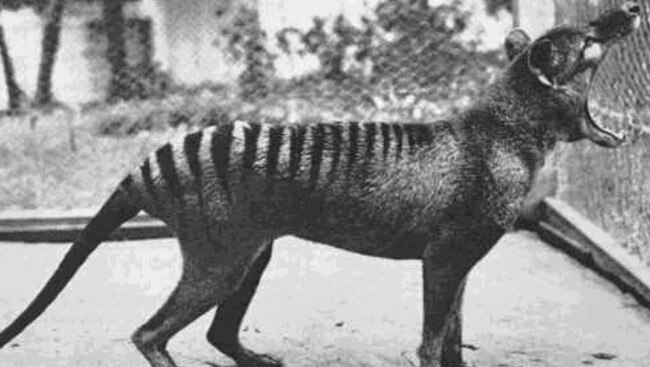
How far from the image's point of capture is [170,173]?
4.11 m

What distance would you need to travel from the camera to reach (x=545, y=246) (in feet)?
23.1

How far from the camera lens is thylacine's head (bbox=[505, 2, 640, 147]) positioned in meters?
4.04

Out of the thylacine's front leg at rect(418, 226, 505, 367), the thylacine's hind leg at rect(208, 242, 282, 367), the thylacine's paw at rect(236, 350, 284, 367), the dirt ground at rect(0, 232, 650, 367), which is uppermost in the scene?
the thylacine's front leg at rect(418, 226, 505, 367)

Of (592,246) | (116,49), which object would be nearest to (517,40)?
(592,246)

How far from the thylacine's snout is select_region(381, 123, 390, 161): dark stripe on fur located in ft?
2.57

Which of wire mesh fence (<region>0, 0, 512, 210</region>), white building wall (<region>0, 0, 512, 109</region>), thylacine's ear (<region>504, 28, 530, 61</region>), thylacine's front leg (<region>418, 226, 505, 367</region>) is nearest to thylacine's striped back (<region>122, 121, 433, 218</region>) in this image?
thylacine's front leg (<region>418, 226, 505, 367</region>)

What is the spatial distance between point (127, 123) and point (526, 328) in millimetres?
4389

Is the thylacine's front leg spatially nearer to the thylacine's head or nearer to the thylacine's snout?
the thylacine's head

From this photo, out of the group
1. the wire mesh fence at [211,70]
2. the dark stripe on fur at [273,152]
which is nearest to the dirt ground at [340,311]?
the dark stripe on fur at [273,152]

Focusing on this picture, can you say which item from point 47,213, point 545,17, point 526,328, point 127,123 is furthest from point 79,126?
point 526,328

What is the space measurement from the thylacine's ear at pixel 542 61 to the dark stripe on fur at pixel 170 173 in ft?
4.25

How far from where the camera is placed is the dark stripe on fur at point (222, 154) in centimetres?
409

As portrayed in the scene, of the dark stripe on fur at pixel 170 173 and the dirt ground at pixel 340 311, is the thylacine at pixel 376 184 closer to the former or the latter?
the dark stripe on fur at pixel 170 173

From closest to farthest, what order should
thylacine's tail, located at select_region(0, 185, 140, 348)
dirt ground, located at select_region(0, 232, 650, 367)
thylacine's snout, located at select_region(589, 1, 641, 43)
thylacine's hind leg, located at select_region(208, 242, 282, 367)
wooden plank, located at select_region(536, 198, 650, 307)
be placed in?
1. thylacine's snout, located at select_region(589, 1, 641, 43)
2. thylacine's tail, located at select_region(0, 185, 140, 348)
3. thylacine's hind leg, located at select_region(208, 242, 282, 367)
4. dirt ground, located at select_region(0, 232, 650, 367)
5. wooden plank, located at select_region(536, 198, 650, 307)
